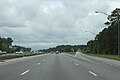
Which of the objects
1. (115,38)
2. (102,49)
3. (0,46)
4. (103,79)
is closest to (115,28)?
(115,38)

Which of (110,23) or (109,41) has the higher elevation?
(110,23)

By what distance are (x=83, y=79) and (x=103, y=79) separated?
113cm

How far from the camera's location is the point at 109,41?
12825 cm

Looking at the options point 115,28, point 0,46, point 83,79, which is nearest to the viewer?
point 83,79

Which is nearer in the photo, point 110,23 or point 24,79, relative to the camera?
point 24,79

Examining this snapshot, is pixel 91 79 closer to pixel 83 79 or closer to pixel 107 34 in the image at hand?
pixel 83 79

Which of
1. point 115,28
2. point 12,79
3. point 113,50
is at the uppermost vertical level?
point 115,28

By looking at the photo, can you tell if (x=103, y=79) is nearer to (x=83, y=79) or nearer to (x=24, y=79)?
(x=83, y=79)

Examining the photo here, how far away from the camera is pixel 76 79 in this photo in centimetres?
1734

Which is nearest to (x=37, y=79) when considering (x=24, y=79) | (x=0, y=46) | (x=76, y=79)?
(x=24, y=79)

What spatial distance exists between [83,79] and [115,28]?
358ft

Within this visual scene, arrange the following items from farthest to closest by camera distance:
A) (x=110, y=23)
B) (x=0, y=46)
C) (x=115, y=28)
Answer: (x=0, y=46) < (x=110, y=23) < (x=115, y=28)

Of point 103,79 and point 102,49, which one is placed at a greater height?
point 102,49

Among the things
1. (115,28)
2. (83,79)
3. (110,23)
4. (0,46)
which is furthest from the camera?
(0,46)
